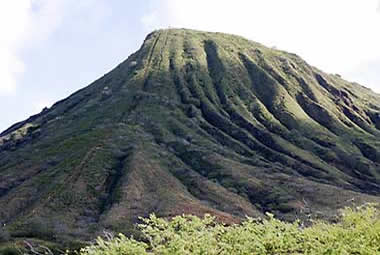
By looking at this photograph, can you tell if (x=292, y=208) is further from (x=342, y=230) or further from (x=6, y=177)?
(x=342, y=230)

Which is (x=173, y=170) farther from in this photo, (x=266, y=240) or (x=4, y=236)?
(x=266, y=240)

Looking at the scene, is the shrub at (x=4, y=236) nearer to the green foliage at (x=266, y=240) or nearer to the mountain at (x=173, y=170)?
the mountain at (x=173, y=170)

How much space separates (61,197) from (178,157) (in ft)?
145

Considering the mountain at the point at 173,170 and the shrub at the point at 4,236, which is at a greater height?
the mountain at the point at 173,170

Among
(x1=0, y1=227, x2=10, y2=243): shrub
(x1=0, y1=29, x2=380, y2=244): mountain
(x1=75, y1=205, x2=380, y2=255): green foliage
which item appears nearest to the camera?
(x1=75, y1=205, x2=380, y2=255): green foliage

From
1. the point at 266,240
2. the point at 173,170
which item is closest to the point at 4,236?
the point at 173,170

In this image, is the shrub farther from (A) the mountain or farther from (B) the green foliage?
(B) the green foliage

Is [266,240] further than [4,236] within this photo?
No

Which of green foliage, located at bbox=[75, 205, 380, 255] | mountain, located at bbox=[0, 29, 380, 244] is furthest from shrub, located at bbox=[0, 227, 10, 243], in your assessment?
green foliage, located at bbox=[75, 205, 380, 255]

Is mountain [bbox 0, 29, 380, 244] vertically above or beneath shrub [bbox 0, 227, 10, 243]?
A: above

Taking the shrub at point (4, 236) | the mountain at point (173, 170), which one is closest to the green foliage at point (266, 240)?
the shrub at point (4, 236)

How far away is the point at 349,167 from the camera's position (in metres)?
172

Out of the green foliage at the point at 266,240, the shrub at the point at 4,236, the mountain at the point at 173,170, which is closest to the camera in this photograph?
the green foliage at the point at 266,240

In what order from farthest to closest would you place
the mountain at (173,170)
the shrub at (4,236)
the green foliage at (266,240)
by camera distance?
1. the mountain at (173,170)
2. the shrub at (4,236)
3. the green foliage at (266,240)
